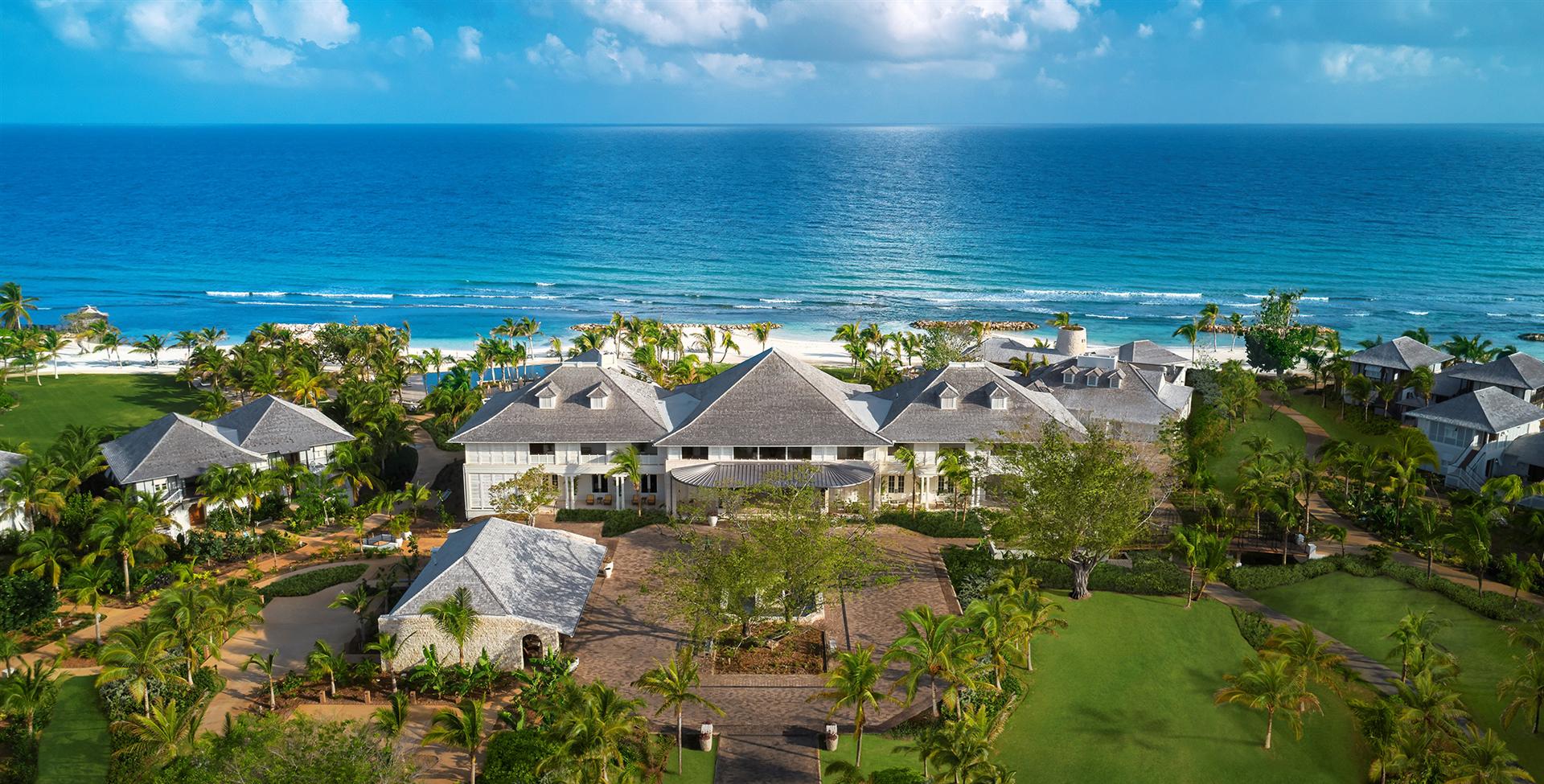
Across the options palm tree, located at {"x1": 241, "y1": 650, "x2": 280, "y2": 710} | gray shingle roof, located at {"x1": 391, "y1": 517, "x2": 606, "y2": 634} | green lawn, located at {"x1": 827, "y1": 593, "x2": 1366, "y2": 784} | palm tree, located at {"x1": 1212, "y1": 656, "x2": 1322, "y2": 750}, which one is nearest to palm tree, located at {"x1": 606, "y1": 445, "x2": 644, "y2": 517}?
gray shingle roof, located at {"x1": 391, "y1": 517, "x2": 606, "y2": 634}

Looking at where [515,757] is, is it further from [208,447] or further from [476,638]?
[208,447]

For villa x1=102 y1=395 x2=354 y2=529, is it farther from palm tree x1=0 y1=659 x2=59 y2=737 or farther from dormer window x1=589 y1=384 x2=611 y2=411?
palm tree x1=0 y1=659 x2=59 y2=737

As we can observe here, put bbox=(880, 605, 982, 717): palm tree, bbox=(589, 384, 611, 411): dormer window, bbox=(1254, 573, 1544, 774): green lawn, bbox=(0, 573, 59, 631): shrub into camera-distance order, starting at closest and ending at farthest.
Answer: bbox=(880, 605, 982, 717): palm tree < bbox=(1254, 573, 1544, 774): green lawn < bbox=(0, 573, 59, 631): shrub < bbox=(589, 384, 611, 411): dormer window

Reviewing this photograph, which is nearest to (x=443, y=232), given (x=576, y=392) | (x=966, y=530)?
(x=576, y=392)

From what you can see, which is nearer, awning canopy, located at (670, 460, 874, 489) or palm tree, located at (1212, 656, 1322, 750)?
palm tree, located at (1212, 656, 1322, 750)

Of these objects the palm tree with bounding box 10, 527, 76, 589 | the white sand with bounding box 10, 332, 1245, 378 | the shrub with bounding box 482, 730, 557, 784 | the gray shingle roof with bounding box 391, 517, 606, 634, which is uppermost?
the white sand with bounding box 10, 332, 1245, 378
